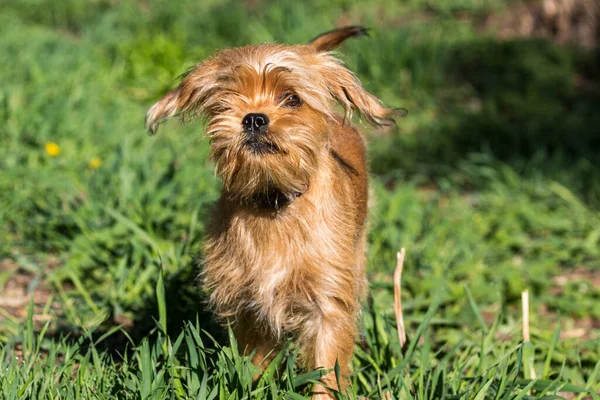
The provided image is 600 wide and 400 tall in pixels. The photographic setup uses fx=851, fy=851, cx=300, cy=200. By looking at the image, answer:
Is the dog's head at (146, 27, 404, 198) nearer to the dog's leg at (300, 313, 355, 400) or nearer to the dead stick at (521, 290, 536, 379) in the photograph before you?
the dog's leg at (300, 313, 355, 400)

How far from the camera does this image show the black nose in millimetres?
3076

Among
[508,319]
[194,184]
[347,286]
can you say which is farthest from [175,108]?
[508,319]

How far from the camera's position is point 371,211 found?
5.11m

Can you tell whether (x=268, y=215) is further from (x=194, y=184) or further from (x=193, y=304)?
(x=194, y=184)

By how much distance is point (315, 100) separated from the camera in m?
3.28

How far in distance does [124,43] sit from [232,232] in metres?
5.56

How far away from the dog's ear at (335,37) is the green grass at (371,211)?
1.01m

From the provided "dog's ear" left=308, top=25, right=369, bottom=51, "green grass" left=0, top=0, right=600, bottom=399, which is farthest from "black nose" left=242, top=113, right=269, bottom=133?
"dog's ear" left=308, top=25, right=369, bottom=51

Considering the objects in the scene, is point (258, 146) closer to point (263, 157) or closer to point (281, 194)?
point (263, 157)

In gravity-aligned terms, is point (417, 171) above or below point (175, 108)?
below

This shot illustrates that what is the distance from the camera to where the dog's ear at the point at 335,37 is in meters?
4.25

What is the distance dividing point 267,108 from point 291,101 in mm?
131

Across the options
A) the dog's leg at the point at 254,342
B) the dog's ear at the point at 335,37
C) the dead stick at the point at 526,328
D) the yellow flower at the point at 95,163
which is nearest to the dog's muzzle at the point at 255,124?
the dog's leg at the point at 254,342

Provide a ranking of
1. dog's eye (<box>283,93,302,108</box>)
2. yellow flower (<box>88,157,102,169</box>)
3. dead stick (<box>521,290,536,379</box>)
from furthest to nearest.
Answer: yellow flower (<box>88,157,102,169</box>), dead stick (<box>521,290,536,379</box>), dog's eye (<box>283,93,302,108</box>)
